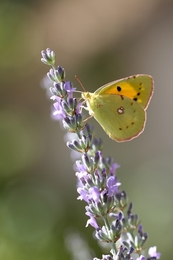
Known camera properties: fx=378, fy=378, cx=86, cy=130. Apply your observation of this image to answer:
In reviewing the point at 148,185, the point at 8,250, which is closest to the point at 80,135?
the point at 8,250

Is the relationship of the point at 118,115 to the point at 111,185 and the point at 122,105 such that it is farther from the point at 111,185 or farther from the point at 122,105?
the point at 111,185

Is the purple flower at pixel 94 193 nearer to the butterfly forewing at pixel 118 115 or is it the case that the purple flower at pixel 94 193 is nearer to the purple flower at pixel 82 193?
the purple flower at pixel 82 193

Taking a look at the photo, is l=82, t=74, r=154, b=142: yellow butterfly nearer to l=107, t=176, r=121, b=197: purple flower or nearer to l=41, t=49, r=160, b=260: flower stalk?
l=41, t=49, r=160, b=260: flower stalk

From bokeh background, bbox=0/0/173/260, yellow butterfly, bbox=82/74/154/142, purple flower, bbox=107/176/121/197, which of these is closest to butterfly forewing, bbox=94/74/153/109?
yellow butterfly, bbox=82/74/154/142

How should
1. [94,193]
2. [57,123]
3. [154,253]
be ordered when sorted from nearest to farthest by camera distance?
[94,193] < [154,253] < [57,123]

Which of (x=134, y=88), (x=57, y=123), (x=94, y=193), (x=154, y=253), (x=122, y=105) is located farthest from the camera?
(x=57, y=123)

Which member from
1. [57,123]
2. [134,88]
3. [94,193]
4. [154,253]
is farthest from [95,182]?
[57,123]
